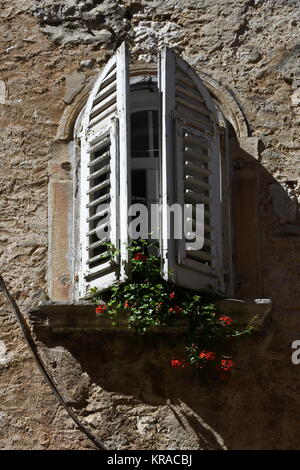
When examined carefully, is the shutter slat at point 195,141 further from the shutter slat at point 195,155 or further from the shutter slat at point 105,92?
the shutter slat at point 105,92

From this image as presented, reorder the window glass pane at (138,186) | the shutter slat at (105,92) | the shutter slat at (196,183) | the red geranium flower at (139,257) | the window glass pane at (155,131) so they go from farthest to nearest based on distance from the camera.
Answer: the window glass pane at (155,131)
the window glass pane at (138,186)
the shutter slat at (105,92)
the shutter slat at (196,183)
the red geranium flower at (139,257)

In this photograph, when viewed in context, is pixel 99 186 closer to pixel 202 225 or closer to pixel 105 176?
pixel 105 176

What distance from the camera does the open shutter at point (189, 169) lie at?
28.0ft

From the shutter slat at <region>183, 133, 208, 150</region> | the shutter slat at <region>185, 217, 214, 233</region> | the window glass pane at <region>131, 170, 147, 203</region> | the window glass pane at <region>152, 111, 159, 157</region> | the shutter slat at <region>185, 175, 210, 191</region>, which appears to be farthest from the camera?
the window glass pane at <region>152, 111, 159, 157</region>

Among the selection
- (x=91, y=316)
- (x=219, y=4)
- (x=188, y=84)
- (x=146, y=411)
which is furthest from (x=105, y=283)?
(x=219, y=4)

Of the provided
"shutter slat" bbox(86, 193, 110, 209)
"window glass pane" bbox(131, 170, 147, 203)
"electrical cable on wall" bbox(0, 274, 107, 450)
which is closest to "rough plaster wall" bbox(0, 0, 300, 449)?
"electrical cable on wall" bbox(0, 274, 107, 450)

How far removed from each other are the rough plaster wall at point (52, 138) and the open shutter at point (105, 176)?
41cm

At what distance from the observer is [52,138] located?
9.45m

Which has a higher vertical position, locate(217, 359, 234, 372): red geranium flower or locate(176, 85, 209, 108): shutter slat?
locate(176, 85, 209, 108): shutter slat

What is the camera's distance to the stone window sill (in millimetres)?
8523

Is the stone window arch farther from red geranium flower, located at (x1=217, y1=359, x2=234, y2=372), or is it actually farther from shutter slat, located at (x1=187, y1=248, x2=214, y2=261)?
red geranium flower, located at (x1=217, y1=359, x2=234, y2=372)

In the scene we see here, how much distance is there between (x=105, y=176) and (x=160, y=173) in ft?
1.72

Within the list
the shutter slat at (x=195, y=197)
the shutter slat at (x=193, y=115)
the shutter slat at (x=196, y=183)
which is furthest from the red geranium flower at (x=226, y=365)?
the shutter slat at (x=193, y=115)
